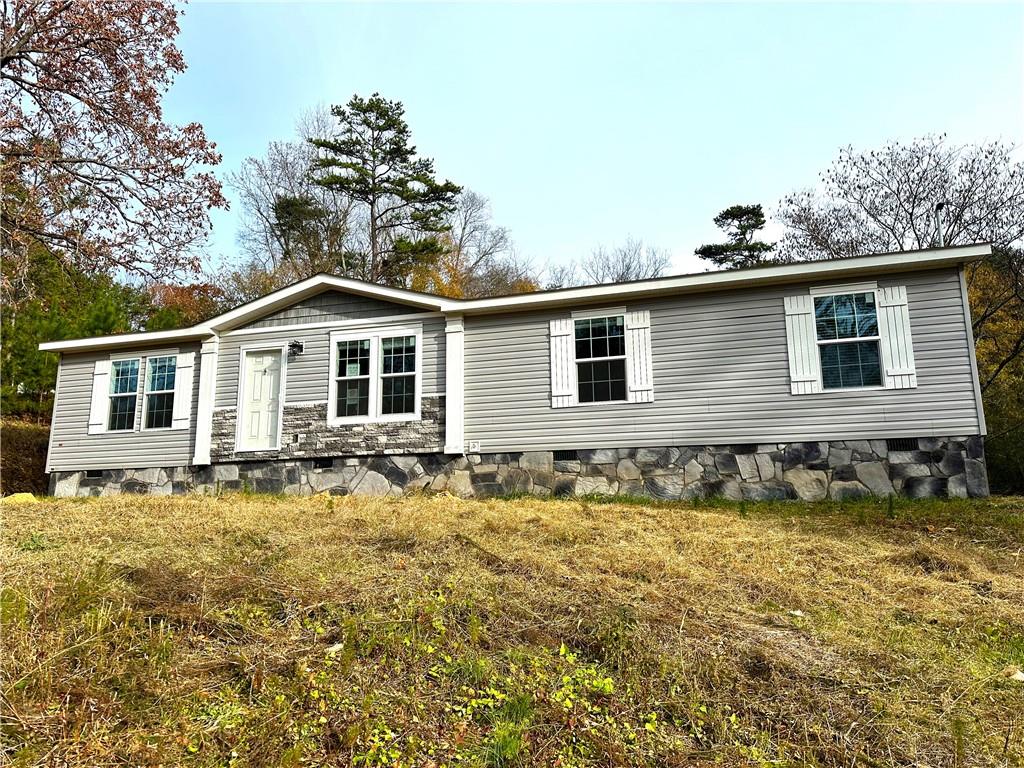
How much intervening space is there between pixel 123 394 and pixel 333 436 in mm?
4641

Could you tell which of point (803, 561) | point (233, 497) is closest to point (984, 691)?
point (803, 561)

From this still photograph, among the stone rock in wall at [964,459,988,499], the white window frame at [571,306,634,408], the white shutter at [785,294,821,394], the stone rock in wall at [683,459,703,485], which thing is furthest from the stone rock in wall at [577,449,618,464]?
the stone rock in wall at [964,459,988,499]

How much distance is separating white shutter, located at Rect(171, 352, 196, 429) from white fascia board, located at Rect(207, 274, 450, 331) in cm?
91

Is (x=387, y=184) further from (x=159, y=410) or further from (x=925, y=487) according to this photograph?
(x=925, y=487)

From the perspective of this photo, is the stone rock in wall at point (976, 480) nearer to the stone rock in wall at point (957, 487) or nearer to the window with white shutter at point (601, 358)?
the stone rock in wall at point (957, 487)

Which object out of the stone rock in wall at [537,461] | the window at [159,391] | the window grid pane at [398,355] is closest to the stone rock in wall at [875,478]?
the stone rock in wall at [537,461]

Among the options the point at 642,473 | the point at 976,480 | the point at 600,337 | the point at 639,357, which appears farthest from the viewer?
the point at 600,337

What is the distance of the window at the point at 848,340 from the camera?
370 inches

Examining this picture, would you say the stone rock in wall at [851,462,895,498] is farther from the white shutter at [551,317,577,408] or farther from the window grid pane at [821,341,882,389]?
the white shutter at [551,317,577,408]

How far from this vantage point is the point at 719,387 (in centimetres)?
992

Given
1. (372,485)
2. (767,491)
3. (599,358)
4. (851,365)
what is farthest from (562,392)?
(851,365)

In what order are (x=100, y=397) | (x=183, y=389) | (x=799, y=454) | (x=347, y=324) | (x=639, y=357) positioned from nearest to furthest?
(x=799, y=454), (x=639, y=357), (x=347, y=324), (x=183, y=389), (x=100, y=397)

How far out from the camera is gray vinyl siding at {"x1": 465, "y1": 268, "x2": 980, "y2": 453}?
30.1ft

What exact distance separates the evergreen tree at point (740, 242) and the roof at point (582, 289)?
49.9 ft
